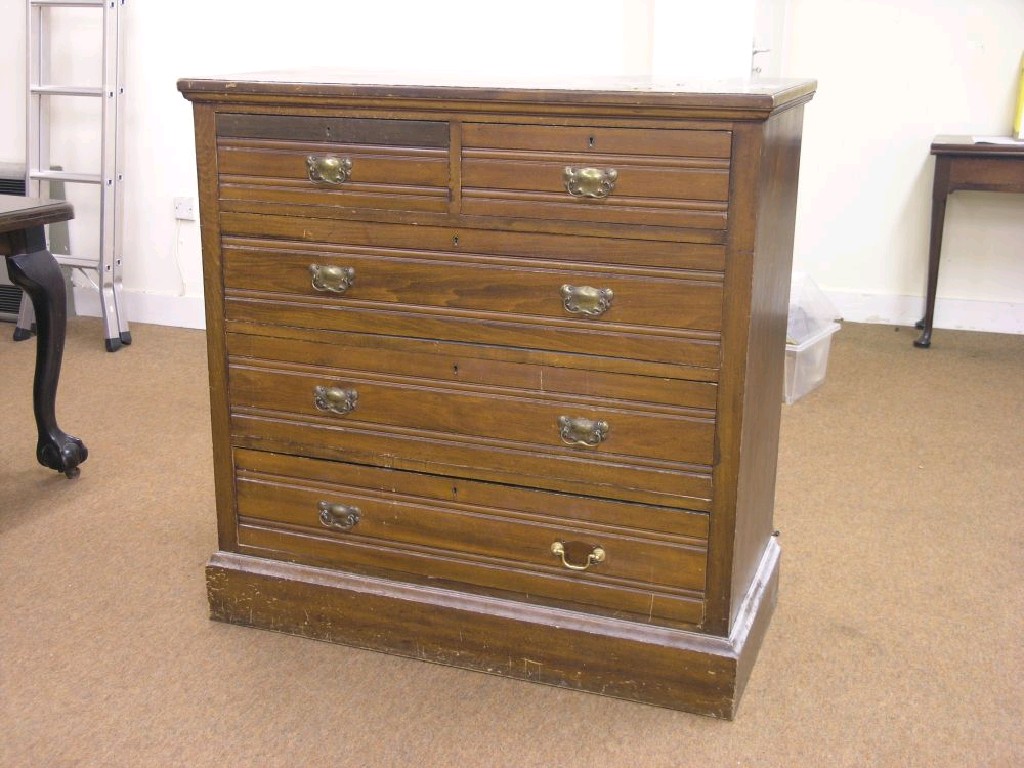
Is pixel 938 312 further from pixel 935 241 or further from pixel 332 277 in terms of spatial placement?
pixel 332 277

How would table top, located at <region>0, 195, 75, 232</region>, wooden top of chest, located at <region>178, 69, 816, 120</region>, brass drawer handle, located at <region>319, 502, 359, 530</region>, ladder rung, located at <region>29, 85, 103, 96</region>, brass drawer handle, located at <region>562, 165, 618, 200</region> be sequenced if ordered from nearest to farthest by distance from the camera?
wooden top of chest, located at <region>178, 69, 816, 120</region>
brass drawer handle, located at <region>562, 165, 618, 200</region>
brass drawer handle, located at <region>319, 502, 359, 530</region>
table top, located at <region>0, 195, 75, 232</region>
ladder rung, located at <region>29, 85, 103, 96</region>

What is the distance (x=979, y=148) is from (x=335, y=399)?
9.25ft

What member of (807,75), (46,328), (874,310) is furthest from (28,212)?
(874,310)

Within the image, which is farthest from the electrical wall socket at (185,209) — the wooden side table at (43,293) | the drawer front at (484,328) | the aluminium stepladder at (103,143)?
the drawer front at (484,328)

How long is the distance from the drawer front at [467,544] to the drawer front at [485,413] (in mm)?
125

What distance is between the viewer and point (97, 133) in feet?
15.1

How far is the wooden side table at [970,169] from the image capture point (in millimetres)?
4070

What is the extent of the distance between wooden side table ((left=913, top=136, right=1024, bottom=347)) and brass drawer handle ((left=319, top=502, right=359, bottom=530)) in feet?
9.17

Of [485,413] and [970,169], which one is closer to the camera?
[485,413]

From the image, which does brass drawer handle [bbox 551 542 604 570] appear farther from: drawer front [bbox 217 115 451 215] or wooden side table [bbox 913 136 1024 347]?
wooden side table [bbox 913 136 1024 347]

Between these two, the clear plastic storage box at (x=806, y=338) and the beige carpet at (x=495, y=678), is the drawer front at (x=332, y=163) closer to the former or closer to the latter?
the beige carpet at (x=495, y=678)

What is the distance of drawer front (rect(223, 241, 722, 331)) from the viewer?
1.98 meters

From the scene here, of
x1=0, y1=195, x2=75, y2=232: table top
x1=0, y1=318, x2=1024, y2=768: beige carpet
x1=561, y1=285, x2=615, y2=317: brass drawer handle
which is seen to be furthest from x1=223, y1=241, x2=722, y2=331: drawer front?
x1=0, y1=195, x2=75, y2=232: table top

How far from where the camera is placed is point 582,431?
208 centimetres
